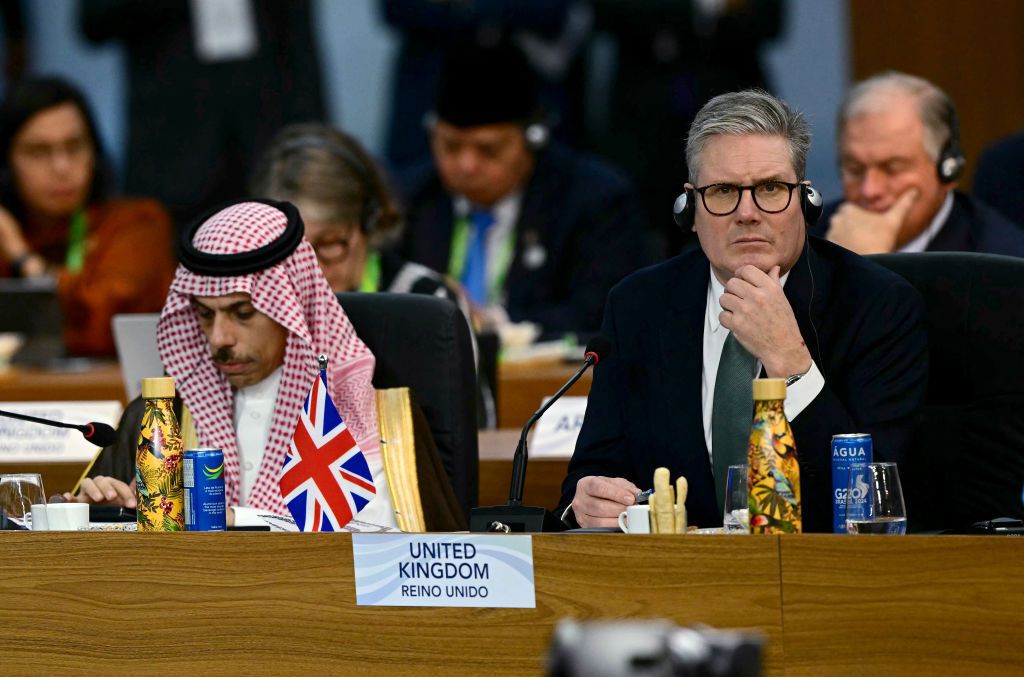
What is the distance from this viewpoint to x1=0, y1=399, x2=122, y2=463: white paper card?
3.87 meters

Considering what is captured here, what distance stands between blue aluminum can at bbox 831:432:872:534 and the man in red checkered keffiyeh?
1028 mm

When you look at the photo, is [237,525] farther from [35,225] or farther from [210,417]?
[35,225]

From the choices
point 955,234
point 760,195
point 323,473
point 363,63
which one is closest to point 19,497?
point 323,473

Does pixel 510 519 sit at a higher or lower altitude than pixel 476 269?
lower

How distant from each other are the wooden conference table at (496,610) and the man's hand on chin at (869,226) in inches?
82.3

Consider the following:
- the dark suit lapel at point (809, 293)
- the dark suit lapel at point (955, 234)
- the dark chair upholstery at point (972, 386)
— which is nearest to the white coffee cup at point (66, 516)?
the dark suit lapel at point (809, 293)

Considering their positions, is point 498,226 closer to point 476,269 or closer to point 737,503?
point 476,269

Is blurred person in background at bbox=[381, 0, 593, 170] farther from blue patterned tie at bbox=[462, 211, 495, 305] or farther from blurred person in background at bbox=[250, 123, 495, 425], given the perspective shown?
blurred person in background at bbox=[250, 123, 495, 425]

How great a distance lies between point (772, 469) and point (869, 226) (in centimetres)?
206

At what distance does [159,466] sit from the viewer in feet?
8.73

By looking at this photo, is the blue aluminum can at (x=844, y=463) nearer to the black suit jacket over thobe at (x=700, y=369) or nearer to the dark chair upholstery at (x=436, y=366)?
the black suit jacket over thobe at (x=700, y=369)

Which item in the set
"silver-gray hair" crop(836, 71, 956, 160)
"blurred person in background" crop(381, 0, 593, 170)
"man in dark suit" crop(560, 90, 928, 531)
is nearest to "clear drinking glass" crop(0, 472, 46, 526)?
"man in dark suit" crop(560, 90, 928, 531)

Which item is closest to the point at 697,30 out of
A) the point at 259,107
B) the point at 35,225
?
the point at 259,107

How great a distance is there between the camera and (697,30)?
600 cm
